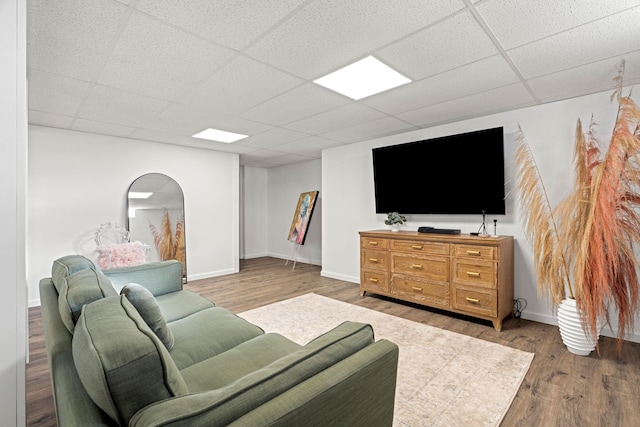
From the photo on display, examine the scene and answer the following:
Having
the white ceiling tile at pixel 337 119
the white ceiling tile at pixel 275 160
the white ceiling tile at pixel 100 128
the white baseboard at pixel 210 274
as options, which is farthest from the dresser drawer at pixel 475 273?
the white ceiling tile at pixel 100 128

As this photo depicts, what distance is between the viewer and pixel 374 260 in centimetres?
414

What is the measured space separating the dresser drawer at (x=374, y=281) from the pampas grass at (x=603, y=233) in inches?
68.6

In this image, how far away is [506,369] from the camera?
2289 mm

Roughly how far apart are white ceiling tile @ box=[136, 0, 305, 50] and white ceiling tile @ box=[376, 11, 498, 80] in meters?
0.82

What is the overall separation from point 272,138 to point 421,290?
306 cm

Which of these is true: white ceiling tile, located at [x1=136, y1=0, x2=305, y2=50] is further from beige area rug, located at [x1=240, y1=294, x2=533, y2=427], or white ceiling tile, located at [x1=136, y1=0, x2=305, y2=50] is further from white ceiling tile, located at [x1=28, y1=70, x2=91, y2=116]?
beige area rug, located at [x1=240, y1=294, x2=533, y2=427]

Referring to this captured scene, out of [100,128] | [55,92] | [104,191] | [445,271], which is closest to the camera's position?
[55,92]

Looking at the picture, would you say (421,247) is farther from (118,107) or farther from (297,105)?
(118,107)

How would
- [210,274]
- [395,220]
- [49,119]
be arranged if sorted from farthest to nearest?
[210,274] → [395,220] → [49,119]

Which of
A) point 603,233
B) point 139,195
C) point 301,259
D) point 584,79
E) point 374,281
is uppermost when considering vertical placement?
point 584,79

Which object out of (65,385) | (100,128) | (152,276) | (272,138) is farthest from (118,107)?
(65,385)

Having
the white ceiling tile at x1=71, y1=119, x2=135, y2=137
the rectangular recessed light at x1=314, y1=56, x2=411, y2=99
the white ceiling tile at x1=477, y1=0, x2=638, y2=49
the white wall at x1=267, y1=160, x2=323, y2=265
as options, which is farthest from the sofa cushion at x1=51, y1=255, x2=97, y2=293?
the white wall at x1=267, y1=160, x2=323, y2=265

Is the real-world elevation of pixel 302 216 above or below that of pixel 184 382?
above

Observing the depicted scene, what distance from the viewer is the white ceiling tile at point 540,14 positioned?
1.65 metres
